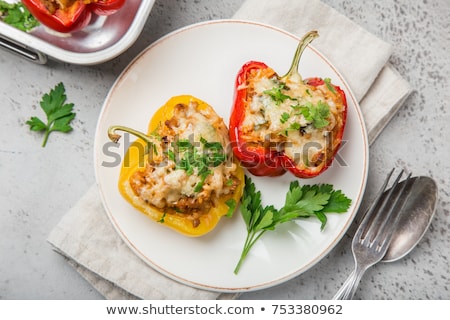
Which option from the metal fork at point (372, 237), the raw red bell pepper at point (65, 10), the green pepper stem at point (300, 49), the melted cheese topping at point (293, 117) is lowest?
the metal fork at point (372, 237)

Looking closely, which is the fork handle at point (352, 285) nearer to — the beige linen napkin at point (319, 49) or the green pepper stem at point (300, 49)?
the beige linen napkin at point (319, 49)

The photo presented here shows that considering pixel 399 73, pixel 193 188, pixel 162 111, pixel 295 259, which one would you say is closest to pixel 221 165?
pixel 193 188

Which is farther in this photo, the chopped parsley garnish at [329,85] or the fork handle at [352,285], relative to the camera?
the fork handle at [352,285]

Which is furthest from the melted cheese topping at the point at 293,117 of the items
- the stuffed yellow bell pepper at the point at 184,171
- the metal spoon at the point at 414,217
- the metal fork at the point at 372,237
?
the metal spoon at the point at 414,217

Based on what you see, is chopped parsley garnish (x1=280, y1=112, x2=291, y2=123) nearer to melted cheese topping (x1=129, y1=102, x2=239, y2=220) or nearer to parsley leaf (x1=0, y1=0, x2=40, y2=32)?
melted cheese topping (x1=129, y1=102, x2=239, y2=220)

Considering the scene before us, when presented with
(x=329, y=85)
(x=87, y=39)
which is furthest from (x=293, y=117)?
(x=87, y=39)

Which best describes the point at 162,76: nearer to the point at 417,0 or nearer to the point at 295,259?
the point at 295,259

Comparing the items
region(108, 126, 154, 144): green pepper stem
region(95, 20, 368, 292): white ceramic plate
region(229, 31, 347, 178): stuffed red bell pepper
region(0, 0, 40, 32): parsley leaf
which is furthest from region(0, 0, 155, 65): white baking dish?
region(229, 31, 347, 178): stuffed red bell pepper
